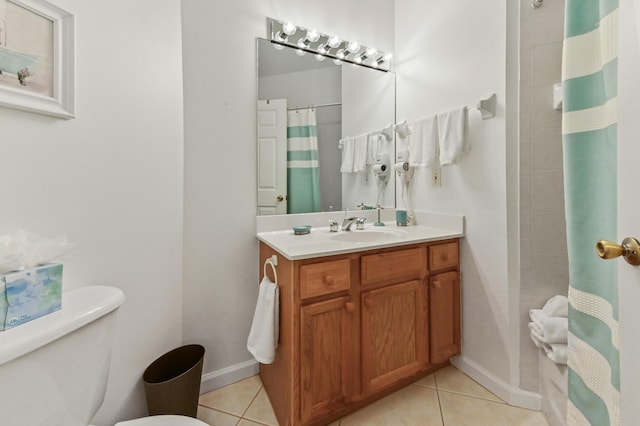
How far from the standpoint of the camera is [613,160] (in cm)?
69

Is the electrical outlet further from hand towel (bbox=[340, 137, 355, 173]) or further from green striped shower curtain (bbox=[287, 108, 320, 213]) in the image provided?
green striped shower curtain (bbox=[287, 108, 320, 213])

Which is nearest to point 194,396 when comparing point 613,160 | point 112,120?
point 112,120

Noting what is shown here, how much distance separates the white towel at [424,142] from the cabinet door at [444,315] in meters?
0.71

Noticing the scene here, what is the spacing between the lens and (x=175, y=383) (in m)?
1.13

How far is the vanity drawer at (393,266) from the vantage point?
4.27 feet

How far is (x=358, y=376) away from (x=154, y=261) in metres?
1.06

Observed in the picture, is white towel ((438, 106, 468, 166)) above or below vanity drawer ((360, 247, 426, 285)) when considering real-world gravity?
above

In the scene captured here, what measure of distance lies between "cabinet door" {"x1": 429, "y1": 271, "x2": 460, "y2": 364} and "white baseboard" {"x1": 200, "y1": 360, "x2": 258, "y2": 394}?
105 cm

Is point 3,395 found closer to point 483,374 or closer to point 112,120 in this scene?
point 112,120

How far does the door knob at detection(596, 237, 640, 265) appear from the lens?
494 millimetres

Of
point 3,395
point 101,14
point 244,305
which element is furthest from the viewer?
point 244,305

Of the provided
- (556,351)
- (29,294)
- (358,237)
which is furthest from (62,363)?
(556,351)

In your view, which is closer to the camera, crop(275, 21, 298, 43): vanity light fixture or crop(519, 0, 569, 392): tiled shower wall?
crop(519, 0, 569, 392): tiled shower wall

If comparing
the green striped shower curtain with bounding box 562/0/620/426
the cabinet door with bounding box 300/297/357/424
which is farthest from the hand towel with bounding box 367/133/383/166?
the green striped shower curtain with bounding box 562/0/620/426
